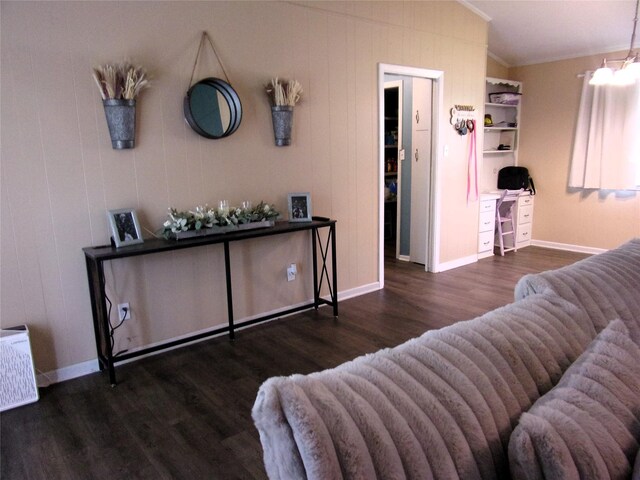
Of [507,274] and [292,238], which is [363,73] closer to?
[292,238]

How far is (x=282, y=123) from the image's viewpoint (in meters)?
3.40

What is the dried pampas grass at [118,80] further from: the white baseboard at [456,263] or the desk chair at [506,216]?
the desk chair at [506,216]

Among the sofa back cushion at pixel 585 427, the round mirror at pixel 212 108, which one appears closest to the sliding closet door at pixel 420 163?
the round mirror at pixel 212 108

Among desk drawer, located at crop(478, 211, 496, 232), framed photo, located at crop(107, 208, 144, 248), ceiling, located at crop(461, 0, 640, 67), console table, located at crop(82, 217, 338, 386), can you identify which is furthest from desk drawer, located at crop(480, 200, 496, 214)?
framed photo, located at crop(107, 208, 144, 248)

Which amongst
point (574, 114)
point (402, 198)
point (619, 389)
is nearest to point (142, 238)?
point (619, 389)

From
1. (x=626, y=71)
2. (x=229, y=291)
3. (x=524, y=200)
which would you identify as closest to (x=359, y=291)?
(x=229, y=291)

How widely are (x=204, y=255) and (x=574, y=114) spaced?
490cm

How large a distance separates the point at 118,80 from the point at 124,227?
868 millimetres

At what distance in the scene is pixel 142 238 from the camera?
2877 millimetres

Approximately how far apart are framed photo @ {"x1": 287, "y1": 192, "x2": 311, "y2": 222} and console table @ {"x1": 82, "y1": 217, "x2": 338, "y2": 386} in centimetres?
8

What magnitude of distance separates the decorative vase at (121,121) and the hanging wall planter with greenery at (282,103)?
1030mm

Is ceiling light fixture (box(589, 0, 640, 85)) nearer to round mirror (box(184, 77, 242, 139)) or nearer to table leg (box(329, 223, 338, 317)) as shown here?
table leg (box(329, 223, 338, 317))

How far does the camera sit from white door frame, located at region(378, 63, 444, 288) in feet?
13.7

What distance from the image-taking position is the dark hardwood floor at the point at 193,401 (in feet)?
6.62
